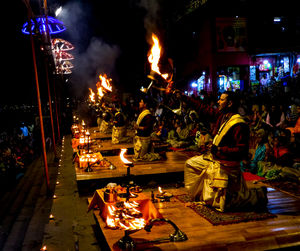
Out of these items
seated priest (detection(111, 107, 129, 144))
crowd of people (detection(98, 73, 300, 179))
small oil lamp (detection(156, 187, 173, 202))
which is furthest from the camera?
seated priest (detection(111, 107, 129, 144))

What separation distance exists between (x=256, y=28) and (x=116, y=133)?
13589 millimetres

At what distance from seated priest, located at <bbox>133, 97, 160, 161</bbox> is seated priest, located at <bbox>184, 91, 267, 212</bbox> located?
3.89 meters

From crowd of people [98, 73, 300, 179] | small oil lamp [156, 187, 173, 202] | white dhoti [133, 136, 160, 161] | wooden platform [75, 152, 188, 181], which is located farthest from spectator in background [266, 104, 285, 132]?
small oil lamp [156, 187, 173, 202]

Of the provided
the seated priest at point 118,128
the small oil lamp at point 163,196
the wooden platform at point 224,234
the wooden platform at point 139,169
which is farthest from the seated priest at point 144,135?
the wooden platform at point 224,234

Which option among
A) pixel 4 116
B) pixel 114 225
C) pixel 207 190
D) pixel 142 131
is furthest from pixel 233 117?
pixel 4 116

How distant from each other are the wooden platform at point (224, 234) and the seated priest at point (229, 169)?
43 centimetres

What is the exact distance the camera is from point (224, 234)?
172 inches

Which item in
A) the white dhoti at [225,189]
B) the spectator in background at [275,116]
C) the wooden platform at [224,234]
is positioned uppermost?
the spectator in background at [275,116]

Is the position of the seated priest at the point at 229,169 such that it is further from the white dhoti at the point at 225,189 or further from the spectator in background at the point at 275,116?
the spectator in background at the point at 275,116

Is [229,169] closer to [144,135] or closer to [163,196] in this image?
[163,196]

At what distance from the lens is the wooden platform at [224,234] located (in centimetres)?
411

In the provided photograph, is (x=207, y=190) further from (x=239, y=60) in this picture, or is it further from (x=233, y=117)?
(x=239, y=60)

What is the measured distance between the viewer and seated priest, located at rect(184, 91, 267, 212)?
513cm

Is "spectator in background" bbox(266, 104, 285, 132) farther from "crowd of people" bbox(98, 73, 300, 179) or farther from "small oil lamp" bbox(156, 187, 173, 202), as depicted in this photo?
"small oil lamp" bbox(156, 187, 173, 202)
